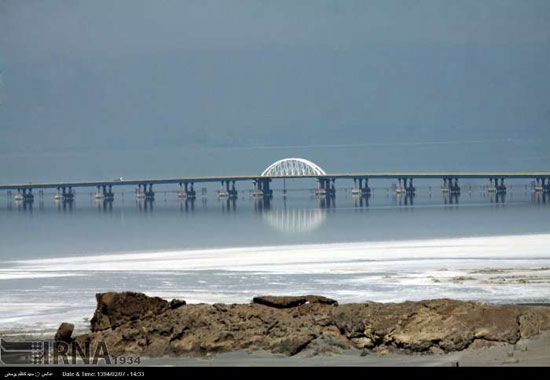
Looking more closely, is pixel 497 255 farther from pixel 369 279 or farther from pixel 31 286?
pixel 31 286

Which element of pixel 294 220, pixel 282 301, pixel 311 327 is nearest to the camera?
pixel 311 327

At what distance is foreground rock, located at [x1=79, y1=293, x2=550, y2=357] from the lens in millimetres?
23062

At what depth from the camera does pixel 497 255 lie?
5312cm

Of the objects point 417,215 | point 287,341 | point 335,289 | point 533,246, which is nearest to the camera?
point 287,341

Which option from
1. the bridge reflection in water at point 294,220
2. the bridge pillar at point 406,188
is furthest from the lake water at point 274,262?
the bridge pillar at point 406,188

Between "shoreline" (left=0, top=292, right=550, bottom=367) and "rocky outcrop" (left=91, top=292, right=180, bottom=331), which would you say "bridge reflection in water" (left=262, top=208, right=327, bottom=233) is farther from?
"shoreline" (left=0, top=292, right=550, bottom=367)

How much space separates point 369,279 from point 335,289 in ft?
9.65

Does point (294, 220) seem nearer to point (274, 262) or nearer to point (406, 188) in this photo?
point (274, 262)

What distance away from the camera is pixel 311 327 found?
78.0 ft

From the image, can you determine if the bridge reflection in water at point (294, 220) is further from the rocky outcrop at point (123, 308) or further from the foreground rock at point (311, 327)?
the foreground rock at point (311, 327)

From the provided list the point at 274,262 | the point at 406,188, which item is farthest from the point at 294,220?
the point at 406,188

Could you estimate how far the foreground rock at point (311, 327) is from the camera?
23.1m
